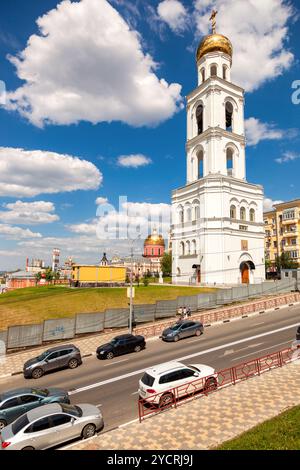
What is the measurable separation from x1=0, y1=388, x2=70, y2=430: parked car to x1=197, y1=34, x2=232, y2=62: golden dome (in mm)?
60855

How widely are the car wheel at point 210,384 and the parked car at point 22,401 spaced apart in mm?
6691

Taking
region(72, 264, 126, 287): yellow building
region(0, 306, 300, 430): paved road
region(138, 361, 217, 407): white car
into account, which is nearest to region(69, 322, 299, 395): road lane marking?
region(0, 306, 300, 430): paved road

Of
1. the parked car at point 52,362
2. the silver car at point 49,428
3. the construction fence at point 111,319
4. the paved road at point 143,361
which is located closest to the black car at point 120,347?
the paved road at point 143,361

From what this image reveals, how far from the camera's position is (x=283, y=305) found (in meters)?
37.8

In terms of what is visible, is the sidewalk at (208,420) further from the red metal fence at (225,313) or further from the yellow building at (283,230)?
the yellow building at (283,230)

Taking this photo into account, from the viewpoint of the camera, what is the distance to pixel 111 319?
1220 inches

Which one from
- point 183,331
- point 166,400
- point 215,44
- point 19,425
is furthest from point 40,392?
point 215,44

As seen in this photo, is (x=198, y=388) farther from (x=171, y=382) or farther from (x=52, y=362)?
(x=52, y=362)

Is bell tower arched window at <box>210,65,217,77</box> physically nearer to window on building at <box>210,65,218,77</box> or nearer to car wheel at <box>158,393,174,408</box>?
window on building at <box>210,65,218,77</box>

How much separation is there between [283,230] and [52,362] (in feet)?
217
